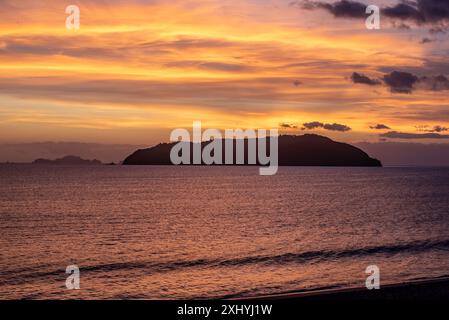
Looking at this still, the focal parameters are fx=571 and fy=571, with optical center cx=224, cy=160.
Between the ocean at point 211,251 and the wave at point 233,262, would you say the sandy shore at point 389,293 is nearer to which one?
the ocean at point 211,251

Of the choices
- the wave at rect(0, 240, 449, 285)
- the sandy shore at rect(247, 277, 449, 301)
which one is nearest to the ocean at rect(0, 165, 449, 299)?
the wave at rect(0, 240, 449, 285)

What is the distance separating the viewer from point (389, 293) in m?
17.9

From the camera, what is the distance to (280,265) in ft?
106

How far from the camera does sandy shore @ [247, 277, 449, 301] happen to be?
1712 centimetres

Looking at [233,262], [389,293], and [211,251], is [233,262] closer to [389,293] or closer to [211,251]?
[211,251]

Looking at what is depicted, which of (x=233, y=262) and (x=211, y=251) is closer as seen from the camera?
(x=233, y=262)

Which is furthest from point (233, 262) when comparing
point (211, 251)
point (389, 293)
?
point (389, 293)

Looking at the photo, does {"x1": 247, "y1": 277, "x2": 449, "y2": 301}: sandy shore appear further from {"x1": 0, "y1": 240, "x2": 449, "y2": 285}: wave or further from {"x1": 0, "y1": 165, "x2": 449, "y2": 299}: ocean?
{"x1": 0, "y1": 240, "x2": 449, "y2": 285}: wave

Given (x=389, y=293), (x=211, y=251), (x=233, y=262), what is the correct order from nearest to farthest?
1. (x=389, y=293)
2. (x=233, y=262)
3. (x=211, y=251)

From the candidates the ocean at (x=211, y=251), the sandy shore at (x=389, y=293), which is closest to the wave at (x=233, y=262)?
the ocean at (x=211, y=251)

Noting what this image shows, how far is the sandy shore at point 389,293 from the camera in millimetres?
17125

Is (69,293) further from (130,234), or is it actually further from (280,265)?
(130,234)

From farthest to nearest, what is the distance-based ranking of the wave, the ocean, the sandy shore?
the wave
the ocean
the sandy shore
